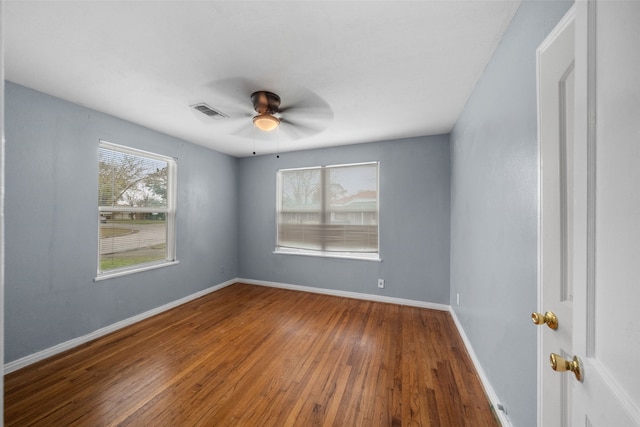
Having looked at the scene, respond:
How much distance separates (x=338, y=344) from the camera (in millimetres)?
2441

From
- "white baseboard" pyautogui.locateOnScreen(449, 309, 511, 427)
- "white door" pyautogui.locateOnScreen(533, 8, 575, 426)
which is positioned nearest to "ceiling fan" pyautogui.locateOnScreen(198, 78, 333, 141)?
"white door" pyautogui.locateOnScreen(533, 8, 575, 426)

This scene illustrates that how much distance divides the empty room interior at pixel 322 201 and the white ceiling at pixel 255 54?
1 cm

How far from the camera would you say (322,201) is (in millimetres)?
4035

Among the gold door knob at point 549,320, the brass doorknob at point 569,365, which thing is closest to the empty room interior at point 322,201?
the gold door knob at point 549,320

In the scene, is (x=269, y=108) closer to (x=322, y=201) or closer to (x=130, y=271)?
(x=322, y=201)

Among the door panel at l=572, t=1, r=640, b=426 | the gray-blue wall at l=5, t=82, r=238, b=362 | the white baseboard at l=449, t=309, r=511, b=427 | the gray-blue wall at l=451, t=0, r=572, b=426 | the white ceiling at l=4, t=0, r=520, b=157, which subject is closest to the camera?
the door panel at l=572, t=1, r=640, b=426

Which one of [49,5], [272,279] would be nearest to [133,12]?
[49,5]

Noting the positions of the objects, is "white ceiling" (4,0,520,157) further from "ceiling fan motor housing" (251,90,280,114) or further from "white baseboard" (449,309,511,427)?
"white baseboard" (449,309,511,427)

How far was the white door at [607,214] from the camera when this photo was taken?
19.5 inches

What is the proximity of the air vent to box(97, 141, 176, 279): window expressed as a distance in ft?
3.92

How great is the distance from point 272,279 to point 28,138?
341 centimetres

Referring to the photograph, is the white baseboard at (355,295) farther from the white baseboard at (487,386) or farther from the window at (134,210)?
the window at (134,210)

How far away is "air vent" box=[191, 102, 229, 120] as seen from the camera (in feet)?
7.93

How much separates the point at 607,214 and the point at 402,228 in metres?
3.04
